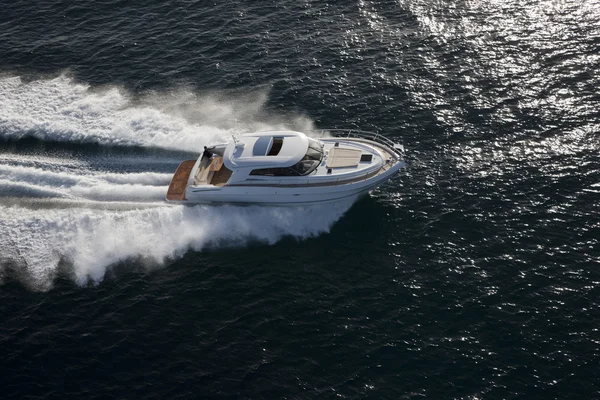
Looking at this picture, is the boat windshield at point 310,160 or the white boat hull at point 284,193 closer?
the white boat hull at point 284,193

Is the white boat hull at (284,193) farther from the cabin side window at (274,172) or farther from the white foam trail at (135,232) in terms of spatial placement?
the cabin side window at (274,172)

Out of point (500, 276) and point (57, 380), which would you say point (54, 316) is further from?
point (500, 276)

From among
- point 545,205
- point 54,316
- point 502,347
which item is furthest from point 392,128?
point 54,316

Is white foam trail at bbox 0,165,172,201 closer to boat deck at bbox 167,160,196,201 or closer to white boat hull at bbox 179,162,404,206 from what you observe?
boat deck at bbox 167,160,196,201

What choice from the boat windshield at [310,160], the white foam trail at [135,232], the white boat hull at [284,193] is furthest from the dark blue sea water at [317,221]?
the boat windshield at [310,160]

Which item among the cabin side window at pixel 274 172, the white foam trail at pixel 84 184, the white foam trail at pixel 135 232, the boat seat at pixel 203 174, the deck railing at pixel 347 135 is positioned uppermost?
the deck railing at pixel 347 135

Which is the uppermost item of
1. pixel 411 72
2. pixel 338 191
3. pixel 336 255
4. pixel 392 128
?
pixel 411 72

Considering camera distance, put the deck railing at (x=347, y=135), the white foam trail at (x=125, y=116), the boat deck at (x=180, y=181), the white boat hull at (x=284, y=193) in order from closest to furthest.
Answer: the white boat hull at (x=284, y=193) < the boat deck at (x=180, y=181) < the deck railing at (x=347, y=135) < the white foam trail at (x=125, y=116)
